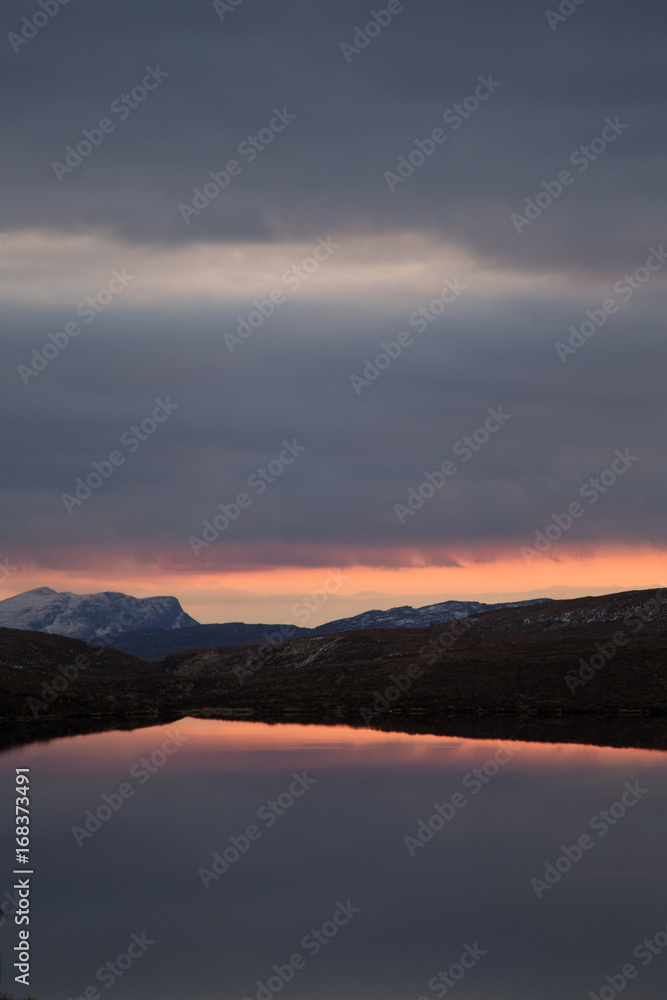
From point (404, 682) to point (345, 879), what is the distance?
8691 centimetres

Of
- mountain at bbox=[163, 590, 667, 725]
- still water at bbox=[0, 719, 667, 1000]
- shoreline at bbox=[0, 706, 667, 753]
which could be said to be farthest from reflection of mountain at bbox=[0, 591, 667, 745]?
still water at bbox=[0, 719, 667, 1000]

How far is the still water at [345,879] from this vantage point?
24.5m

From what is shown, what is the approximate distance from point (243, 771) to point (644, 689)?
5610cm

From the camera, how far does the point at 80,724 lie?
9244cm

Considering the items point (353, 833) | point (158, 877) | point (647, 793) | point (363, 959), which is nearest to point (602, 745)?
point (647, 793)

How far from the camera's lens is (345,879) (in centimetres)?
3441

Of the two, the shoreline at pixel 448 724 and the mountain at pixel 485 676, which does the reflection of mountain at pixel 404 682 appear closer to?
the mountain at pixel 485 676

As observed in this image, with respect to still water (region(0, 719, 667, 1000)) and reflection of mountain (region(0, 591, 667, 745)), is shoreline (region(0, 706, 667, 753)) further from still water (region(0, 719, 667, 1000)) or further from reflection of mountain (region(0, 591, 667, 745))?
still water (region(0, 719, 667, 1000))

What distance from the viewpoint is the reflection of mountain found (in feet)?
326

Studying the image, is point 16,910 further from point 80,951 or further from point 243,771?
point 243,771

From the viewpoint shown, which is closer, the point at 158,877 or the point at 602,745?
the point at 158,877

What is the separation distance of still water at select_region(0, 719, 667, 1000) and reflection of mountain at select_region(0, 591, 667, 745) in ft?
120

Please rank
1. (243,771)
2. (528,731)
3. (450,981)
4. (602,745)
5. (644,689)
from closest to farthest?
1. (450,981)
2. (243,771)
3. (602,745)
4. (528,731)
5. (644,689)

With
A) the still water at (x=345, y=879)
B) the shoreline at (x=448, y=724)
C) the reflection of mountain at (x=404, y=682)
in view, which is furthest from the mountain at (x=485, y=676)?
the still water at (x=345, y=879)
